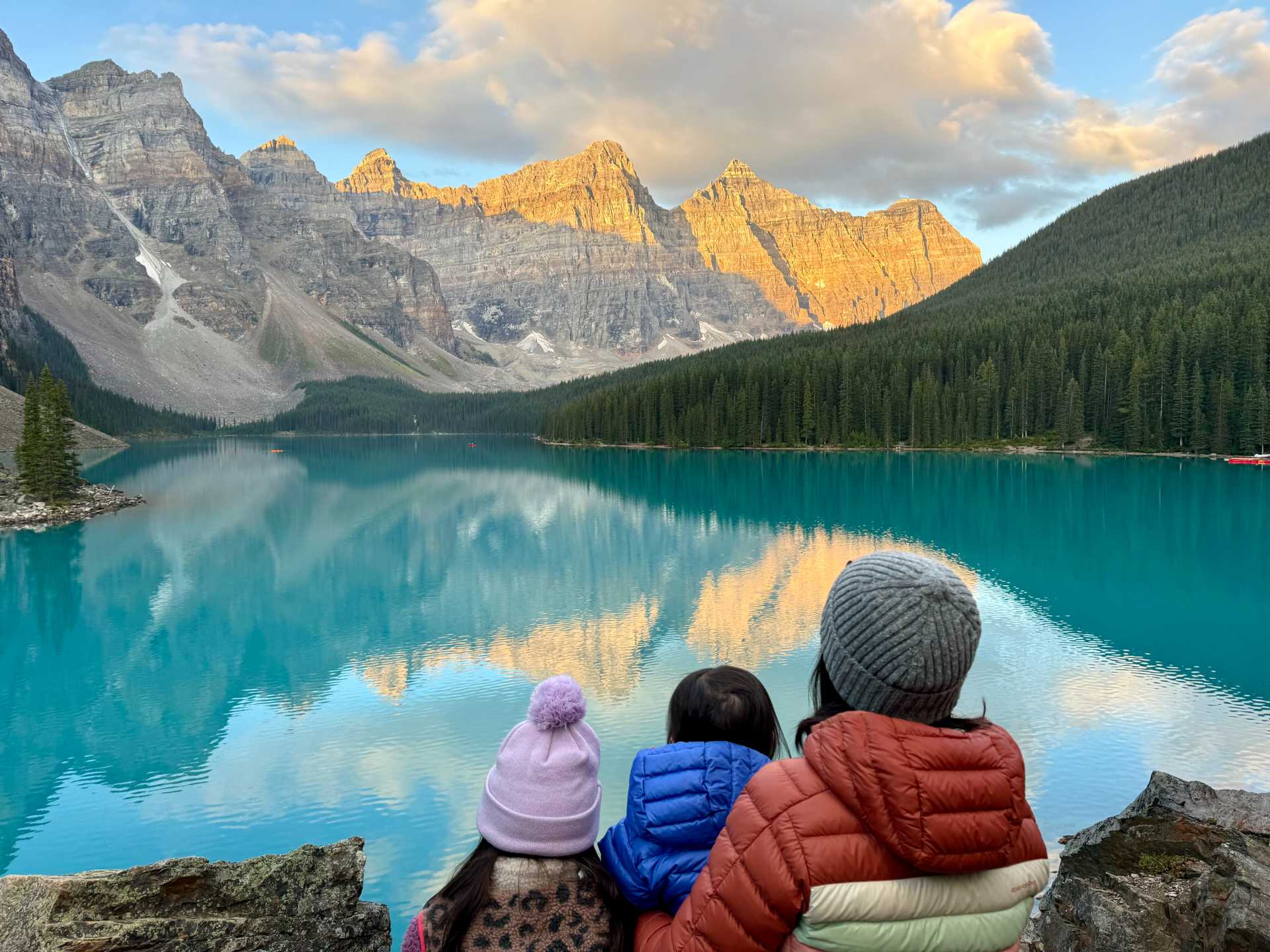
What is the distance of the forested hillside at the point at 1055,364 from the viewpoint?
77.3 m

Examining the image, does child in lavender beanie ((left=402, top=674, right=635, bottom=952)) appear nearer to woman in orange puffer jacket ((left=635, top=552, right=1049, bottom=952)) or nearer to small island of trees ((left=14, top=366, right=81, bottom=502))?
woman in orange puffer jacket ((left=635, top=552, right=1049, bottom=952))

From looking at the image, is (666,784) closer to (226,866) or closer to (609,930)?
(609,930)

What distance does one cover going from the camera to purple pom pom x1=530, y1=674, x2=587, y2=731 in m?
3.81

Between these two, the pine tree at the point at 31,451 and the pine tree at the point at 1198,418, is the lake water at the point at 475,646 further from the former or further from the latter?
the pine tree at the point at 1198,418

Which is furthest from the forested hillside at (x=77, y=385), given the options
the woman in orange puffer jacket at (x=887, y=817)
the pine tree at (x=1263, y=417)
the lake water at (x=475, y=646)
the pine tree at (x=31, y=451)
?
the pine tree at (x=1263, y=417)

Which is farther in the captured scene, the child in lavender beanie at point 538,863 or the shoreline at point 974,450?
the shoreline at point 974,450

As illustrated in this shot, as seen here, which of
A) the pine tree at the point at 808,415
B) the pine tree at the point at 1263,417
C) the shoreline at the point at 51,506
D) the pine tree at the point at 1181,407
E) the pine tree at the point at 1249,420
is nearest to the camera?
the shoreline at the point at 51,506

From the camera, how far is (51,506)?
138 feet

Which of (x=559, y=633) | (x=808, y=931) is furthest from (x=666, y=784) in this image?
(x=559, y=633)

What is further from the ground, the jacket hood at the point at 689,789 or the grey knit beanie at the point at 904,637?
the grey knit beanie at the point at 904,637

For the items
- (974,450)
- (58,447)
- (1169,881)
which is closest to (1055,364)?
(974,450)

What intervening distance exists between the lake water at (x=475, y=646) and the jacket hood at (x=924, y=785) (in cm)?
686

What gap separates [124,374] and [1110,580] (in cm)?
21927

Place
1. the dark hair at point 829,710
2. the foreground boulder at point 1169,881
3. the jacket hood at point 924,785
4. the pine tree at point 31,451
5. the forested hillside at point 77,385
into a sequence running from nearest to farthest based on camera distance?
the jacket hood at point 924,785 → the dark hair at point 829,710 → the foreground boulder at point 1169,881 → the pine tree at point 31,451 → the forested hillside at point 77,385
